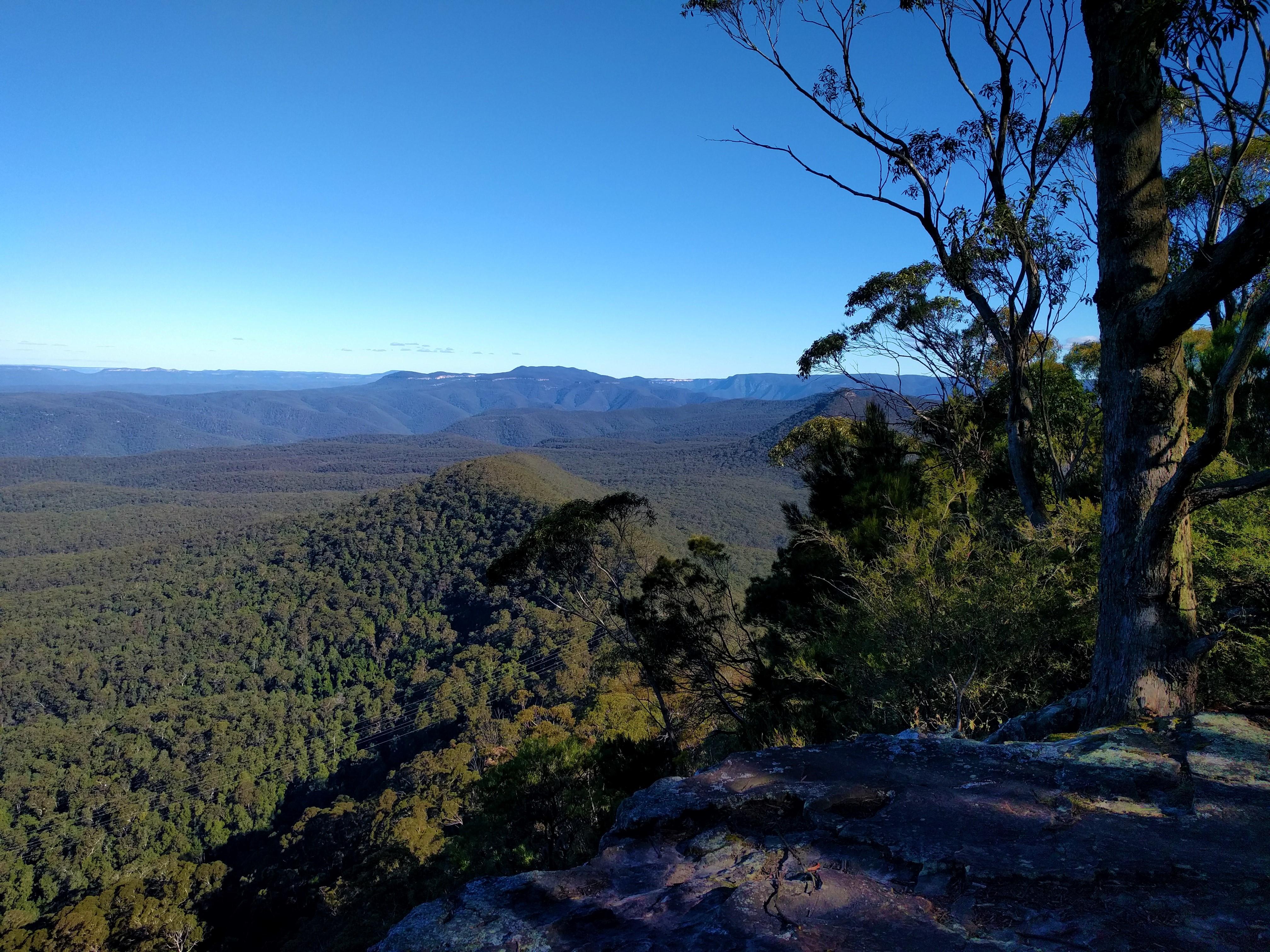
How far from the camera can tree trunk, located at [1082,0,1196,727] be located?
4.11 meters

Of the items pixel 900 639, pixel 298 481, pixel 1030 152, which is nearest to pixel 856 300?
pixel 1030 152

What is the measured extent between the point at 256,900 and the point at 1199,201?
127 ft

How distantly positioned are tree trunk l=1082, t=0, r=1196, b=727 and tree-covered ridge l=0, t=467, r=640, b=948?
2755 centimetres

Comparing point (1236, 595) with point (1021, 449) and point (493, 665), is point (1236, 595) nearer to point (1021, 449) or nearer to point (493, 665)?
point (1021, 449)

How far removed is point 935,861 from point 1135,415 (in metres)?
3.45

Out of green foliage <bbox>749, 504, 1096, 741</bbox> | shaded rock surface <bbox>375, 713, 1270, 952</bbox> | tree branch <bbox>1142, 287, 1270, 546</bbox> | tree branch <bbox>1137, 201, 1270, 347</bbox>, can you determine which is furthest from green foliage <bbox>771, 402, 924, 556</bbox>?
shaded rock surface <bbox>375, 713, 1270, 952</bbox>

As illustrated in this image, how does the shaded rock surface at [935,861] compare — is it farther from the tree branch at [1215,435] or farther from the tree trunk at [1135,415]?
the tree branch at [1215,435]

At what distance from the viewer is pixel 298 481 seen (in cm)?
17738

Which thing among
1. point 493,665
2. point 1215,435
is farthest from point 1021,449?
point 493,665

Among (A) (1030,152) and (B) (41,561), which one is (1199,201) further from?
(B) (41,561)

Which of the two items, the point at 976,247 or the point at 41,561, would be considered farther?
the point at 41,561

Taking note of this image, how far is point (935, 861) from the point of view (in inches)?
103

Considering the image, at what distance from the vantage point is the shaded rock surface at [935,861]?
2.17 m

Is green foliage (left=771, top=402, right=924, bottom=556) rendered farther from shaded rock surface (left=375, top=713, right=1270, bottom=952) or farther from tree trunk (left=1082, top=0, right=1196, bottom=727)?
shaded rock surface (left=375, top=713, right=1270, bottom=952)
